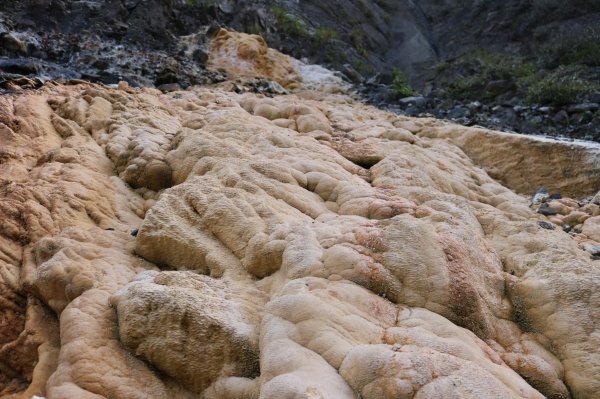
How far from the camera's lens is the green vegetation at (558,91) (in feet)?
39.7

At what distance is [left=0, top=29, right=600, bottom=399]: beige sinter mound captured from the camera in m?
3.41

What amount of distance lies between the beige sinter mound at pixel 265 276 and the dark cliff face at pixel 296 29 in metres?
5.23

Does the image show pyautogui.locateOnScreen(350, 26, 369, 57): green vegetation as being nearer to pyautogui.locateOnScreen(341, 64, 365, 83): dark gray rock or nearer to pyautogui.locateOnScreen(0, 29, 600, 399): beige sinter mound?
pyautogui.locateOnScreen(341, 64, 365, 83): dark gray rock

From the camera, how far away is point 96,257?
4586 millimetres

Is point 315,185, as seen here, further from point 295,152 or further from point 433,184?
point 433,184

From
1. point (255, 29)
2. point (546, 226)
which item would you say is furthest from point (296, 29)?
point (546, 226)

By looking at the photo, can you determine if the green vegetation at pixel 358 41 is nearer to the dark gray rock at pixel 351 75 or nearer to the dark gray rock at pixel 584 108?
the dark gray rock at pixel 351 75

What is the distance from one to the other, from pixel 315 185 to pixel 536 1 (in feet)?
67.7

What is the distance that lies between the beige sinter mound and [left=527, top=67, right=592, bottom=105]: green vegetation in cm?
633

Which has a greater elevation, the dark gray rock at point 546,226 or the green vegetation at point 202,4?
the green vegetation at point 202,4

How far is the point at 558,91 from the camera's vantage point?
1231 cm

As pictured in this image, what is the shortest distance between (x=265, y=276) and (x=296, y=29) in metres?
15.5

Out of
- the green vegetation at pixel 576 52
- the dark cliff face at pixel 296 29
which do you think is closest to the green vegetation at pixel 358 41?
the dark cliff face at pixel 296 29

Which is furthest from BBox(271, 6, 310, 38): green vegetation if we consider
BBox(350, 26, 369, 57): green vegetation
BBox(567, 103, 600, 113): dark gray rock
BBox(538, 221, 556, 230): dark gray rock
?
BBox(538, 221, 556, 230): dark gray rock
